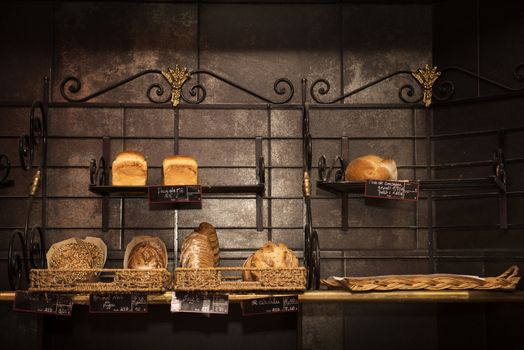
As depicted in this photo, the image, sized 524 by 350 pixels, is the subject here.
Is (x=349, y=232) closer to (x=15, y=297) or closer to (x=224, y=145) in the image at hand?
(x=224, y=145)

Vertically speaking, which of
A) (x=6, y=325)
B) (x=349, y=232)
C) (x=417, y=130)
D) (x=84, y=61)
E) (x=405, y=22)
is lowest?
(x=6, y=325)

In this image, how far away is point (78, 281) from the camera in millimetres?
A: 3441

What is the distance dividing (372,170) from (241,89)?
3.44 feet

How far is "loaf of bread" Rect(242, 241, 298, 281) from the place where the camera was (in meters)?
3.47

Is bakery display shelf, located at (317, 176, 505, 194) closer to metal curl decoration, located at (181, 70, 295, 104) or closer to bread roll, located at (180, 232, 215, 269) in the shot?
metal curl decoration, located at (181, 70, 295, 104)

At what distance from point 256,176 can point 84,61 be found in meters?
1.40

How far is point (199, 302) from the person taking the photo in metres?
3.37

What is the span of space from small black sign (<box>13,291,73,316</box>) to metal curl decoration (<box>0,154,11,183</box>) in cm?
89

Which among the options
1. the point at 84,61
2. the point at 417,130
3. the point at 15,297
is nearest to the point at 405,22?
the point at 417,130

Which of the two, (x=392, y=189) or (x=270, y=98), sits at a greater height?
(x=270, y=98)

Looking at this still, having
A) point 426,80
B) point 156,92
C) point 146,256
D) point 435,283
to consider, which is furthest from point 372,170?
point 156,92

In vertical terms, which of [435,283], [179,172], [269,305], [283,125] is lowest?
[269,305]

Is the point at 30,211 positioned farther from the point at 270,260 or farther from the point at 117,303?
the point at 270,260

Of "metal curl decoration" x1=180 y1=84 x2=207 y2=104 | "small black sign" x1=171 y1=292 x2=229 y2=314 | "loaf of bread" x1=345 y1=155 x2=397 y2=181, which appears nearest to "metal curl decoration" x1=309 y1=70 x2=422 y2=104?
"loaf of bread" x1=345 y1=155 x2=397 y2=181
